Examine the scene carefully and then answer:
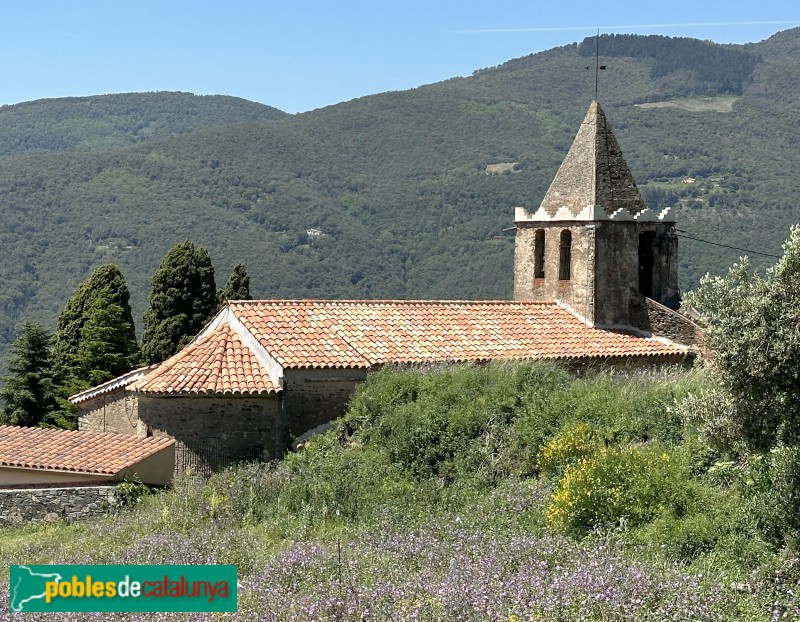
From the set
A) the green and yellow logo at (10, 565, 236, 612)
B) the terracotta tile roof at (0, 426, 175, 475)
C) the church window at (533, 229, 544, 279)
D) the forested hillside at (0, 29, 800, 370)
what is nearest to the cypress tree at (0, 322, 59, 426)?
the terracotta tile roof at (0, 426, 175, 475)

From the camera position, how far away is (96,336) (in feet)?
110

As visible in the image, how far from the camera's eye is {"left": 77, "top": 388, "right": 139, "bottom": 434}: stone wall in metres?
24.9

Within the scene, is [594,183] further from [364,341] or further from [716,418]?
[716,418]

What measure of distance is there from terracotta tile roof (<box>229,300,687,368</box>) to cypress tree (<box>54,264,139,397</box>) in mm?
13409

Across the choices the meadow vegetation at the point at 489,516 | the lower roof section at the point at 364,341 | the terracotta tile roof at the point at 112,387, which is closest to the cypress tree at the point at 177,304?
the terracotta tile roof at the point at 112,387

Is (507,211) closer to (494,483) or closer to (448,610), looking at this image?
(494,483)

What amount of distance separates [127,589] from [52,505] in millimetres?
8123

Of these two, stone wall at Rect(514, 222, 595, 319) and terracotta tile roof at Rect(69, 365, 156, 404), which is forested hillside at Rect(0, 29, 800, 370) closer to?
stone wall at Rect(514, 222, 595, 319)

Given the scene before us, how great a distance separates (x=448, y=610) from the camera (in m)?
9.06

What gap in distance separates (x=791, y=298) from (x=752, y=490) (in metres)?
2.79

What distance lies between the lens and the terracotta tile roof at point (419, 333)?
20.4 meters

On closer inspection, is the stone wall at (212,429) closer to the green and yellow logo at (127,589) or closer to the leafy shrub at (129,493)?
the leafy shrub at (129,493)

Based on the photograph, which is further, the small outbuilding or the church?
the church

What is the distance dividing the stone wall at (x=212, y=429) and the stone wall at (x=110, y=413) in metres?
5.27
